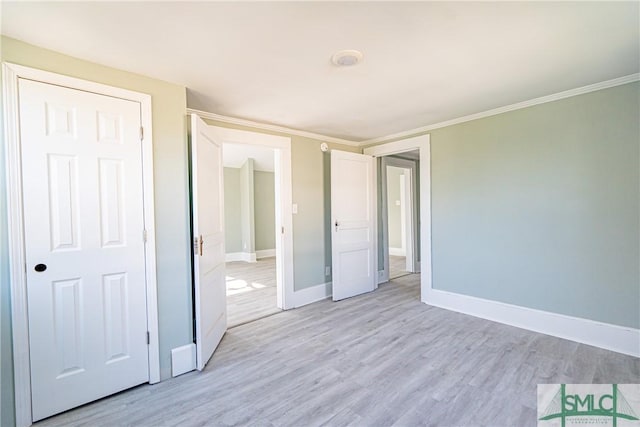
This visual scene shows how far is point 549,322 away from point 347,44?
317 centimetres

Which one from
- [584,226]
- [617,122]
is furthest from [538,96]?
[584,226]

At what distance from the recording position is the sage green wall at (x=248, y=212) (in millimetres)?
7359

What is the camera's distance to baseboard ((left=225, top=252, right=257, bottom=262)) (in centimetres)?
727

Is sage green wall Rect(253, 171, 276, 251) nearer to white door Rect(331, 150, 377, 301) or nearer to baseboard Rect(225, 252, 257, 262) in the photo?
baseboard Rect(225, 252, 257, 262)

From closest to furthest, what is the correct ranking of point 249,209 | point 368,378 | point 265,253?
point 368,378 < point 249,209 < point 265,253

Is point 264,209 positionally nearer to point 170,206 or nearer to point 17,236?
point 170,206

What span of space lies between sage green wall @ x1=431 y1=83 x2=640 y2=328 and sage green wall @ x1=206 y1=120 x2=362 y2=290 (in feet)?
4.94

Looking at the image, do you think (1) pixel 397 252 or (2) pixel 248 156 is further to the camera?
(1) pixel 397 252

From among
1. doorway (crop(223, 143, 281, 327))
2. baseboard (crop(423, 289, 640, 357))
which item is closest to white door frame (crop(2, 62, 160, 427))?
baseboard (crop(423, 289, 640, 357))

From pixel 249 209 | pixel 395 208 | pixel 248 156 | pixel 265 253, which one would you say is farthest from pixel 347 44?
pixel 265 253

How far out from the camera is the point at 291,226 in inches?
146

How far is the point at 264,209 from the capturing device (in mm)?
7914

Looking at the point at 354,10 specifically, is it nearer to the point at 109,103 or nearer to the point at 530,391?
the point at 109,103

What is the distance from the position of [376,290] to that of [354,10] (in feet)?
12.4
